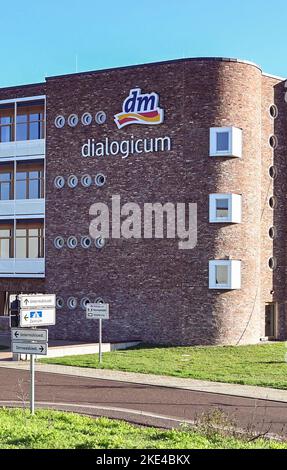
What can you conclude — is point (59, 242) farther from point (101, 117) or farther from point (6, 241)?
point (101, 117)

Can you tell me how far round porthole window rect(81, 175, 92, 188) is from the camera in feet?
135

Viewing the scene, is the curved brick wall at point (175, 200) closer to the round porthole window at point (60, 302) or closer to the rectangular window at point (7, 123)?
the round porthole window at point (60, 302)

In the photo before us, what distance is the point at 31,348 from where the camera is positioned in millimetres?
18203

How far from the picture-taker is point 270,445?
14203mm

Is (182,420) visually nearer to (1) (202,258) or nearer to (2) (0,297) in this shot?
(1) (202,258)

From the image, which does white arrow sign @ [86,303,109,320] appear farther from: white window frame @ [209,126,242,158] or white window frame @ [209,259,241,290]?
white window frame @ [209,126,242,158]

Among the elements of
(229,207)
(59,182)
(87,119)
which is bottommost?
(229,207)

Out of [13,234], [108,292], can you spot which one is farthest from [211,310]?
[13,234]

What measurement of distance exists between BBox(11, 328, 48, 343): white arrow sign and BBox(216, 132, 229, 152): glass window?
21669 millimetres

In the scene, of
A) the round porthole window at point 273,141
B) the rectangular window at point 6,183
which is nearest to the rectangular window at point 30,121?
the rectangular window at point 6,183

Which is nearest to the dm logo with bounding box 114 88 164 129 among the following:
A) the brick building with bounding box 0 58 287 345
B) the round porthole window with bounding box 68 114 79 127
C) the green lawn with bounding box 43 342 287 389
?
the brick building with bounding box 0 58 287 345

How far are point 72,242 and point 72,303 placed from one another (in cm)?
302

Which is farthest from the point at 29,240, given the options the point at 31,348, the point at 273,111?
the point at 31,348

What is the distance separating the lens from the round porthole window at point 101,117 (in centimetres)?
4075
